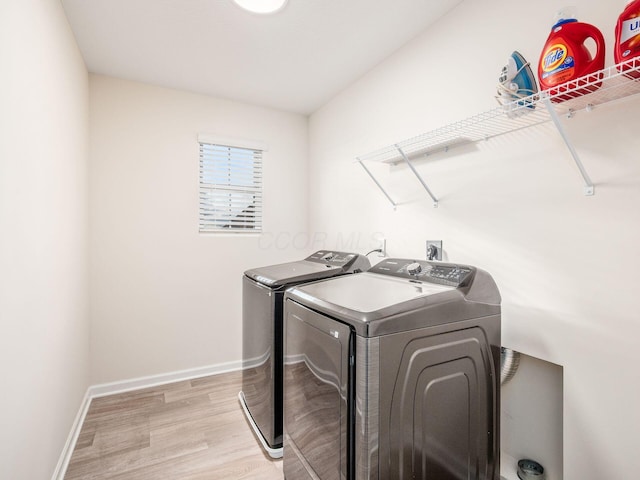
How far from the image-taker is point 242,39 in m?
2.17

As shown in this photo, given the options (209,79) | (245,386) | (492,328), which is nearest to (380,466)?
(492,328)

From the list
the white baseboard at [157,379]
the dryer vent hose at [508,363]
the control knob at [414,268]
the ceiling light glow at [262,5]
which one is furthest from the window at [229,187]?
the dryer vent hose at [508,363]

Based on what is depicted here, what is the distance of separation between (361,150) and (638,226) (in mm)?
1827

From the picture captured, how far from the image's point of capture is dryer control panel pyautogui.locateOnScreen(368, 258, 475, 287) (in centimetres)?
142

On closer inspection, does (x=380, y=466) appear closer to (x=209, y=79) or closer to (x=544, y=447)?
(x=544, y=447)

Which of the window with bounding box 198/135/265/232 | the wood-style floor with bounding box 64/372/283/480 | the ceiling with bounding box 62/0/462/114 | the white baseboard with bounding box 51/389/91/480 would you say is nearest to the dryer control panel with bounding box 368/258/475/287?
the wood-style floor with bounding box 64/372/283/480

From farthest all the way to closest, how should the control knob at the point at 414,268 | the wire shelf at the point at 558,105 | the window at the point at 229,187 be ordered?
the window at the point at 229,187
the control knob at the point at 414,268
the wire shelf at the point at 558,105

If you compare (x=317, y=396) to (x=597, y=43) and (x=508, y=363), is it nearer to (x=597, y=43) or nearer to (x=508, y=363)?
(x=508, y=363)

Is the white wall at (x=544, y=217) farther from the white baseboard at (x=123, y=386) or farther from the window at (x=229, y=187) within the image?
the white baseboard at (x=123, y=386)

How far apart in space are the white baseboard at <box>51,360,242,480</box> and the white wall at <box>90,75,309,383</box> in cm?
5

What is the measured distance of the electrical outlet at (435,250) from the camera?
1.92 metres

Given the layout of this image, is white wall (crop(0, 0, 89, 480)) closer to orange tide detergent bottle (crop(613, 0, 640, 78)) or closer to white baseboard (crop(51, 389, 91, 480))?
white baseboard (crop(51, 389, 91, 480))

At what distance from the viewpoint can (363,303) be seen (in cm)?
125

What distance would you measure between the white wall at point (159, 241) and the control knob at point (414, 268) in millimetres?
1974
